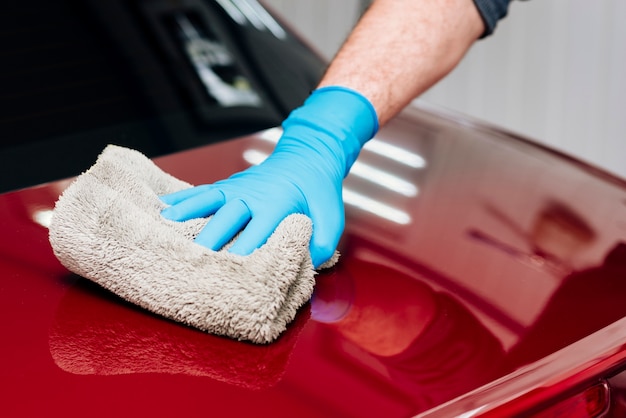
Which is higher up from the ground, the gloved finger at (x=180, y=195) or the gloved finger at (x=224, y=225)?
the gloved finger at (x=224, y=225)

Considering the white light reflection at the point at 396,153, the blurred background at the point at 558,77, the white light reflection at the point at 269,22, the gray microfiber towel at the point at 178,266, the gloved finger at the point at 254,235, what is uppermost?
the gray microfiber towel at the point at 178,266

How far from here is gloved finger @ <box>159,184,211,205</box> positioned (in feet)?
2.87

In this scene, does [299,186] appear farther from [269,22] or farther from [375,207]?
[269,22]

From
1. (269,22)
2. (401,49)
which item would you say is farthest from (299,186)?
(269,22)

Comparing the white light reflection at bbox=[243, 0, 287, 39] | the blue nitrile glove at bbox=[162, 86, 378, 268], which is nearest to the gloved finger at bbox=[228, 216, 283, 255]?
the blue nitrile glove at bbox=[162, 86, 378, 268]

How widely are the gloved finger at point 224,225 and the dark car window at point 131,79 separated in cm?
33

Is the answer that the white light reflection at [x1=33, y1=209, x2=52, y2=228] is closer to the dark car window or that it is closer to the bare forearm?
the dark car window

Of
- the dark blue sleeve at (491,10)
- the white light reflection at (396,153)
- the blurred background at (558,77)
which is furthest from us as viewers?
the blurred background at (558,77)

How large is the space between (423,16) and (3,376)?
1.04 meters

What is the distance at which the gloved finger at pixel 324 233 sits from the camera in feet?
2.72

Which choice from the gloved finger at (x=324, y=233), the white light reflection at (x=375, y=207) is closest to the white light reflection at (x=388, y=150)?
the white light reflection at (x=375, y=207)

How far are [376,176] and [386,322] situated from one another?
1.49 feet

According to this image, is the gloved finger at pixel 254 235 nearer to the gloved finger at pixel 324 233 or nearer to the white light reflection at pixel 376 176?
the gloved finger at pixel 324 233

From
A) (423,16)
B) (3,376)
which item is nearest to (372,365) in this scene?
(3,376)
